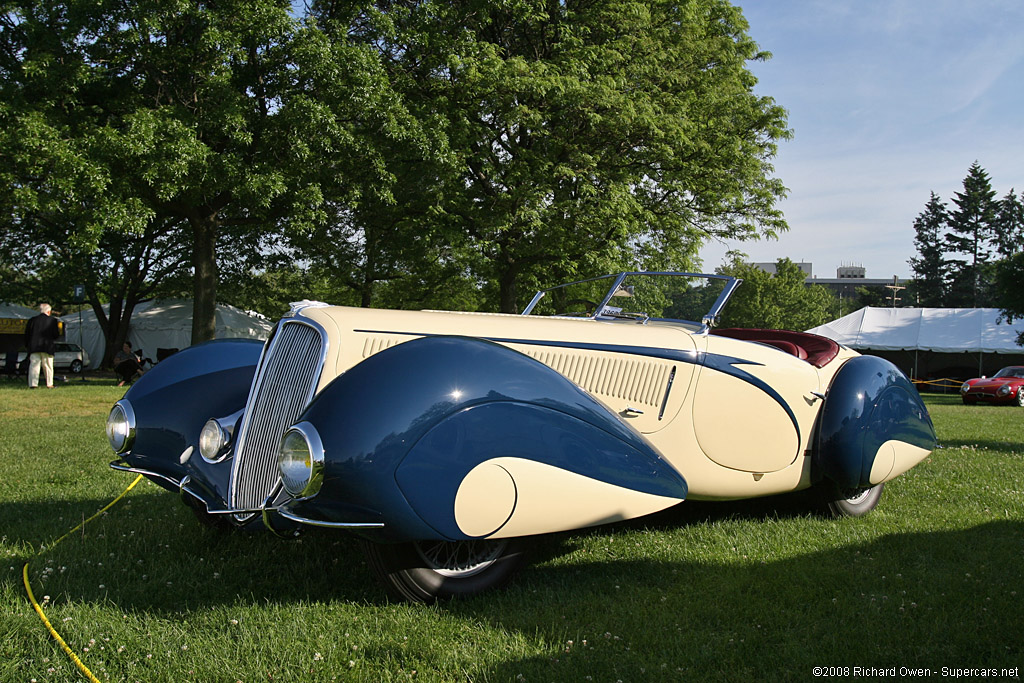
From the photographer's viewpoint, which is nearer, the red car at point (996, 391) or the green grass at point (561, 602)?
the green grass at point (561, 602)

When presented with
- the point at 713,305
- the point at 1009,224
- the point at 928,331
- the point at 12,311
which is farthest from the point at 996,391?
the point at 1009,224

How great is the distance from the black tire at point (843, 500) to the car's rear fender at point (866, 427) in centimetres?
19

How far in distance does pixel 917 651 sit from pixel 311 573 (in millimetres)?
2692

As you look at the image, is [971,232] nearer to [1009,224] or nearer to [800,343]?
[1009,224]

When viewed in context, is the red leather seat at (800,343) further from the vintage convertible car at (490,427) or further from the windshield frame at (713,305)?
the windshield frame at (713,305)

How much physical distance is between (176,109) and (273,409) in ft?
41.7

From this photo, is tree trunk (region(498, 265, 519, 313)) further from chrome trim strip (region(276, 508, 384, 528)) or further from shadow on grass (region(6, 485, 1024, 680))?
chrome trim strip (region(276, 508, 384, 528))

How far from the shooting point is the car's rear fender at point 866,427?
176 inches

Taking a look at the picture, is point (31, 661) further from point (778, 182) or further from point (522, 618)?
point (778, 182)

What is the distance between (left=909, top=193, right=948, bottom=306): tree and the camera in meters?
60.6

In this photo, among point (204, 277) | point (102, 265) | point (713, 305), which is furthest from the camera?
point (102, 265)

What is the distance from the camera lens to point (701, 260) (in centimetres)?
2083

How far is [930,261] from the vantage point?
206ft

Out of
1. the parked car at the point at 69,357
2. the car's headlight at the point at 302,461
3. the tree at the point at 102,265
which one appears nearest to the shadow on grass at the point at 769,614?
the car's headlight at the point at 302,461
